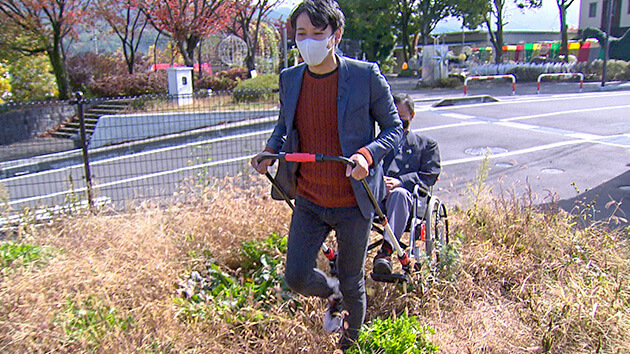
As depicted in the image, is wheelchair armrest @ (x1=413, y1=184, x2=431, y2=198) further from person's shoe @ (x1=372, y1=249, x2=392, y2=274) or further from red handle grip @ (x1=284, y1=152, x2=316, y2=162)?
red handle grip @ (x1=284, y1=152, x2=316, y2=162)

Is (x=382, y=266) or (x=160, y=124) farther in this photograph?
(x=160, y=124)

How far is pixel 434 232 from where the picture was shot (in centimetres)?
422

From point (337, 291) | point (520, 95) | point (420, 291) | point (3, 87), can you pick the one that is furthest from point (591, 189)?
point (3, 87)

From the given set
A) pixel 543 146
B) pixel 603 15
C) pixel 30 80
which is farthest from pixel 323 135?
pixel 603 15

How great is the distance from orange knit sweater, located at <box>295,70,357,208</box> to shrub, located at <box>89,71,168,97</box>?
19067 mm

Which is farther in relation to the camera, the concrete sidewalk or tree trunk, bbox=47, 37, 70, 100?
the concrete sidewalk

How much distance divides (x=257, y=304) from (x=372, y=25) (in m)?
36.0

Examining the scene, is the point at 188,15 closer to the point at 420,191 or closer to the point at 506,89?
the point at 506,89

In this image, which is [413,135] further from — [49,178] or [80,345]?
[49,178]

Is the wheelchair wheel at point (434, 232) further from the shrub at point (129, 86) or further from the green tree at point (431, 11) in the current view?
the green tree at point (431, 11)

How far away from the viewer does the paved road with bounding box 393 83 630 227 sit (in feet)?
23.8

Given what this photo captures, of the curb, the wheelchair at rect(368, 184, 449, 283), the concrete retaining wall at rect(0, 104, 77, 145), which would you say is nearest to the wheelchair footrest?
the wheelchair at rect(368, 184, 449, 283)

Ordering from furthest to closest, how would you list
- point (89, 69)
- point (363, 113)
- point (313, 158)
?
1. point (89, 69)
2. point (363, 113)
3. point (313, 158)

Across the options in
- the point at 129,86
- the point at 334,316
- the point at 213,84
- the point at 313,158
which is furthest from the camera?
the point at 213,84
